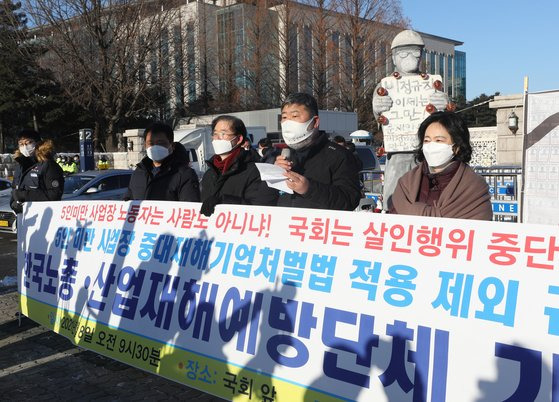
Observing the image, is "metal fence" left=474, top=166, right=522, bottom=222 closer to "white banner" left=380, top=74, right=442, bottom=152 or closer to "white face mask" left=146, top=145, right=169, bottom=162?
"white banner" left=380, top=74, right=442, bottom=152

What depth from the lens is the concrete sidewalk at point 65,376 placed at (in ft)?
13.7

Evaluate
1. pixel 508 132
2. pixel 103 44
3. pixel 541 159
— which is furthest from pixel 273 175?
pixel 103 44

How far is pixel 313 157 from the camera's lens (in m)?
3.74

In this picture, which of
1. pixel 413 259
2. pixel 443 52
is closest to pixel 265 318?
pixel 413 259

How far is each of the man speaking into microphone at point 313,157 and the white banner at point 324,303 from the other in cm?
34

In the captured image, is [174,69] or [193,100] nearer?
[174,69]

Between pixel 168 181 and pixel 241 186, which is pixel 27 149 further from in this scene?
pixel 241 186

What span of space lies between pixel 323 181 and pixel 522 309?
153 cm

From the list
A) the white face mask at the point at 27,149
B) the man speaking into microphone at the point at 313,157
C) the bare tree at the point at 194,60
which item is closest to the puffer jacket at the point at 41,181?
the white face mask at the point at 27,149

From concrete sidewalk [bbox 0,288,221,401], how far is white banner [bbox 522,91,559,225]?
422cm

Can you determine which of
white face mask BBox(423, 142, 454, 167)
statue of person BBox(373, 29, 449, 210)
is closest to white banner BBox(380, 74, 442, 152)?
statue of person BBox(373, 29, 449, 210)

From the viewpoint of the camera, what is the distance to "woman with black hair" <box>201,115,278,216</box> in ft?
13.1

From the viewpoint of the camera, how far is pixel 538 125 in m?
6.35

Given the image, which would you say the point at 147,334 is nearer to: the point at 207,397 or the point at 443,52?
the point at 207,397
